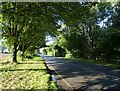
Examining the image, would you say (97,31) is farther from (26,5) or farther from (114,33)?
(26,5)

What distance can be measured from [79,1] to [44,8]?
5.88ft

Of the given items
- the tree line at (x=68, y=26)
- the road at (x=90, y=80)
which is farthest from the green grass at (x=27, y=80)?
the tree line at (x=68, y=26)

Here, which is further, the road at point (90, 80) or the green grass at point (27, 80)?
the road at point (90, 80)

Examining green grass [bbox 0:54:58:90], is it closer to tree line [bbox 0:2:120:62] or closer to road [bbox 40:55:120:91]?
road [bbox 40:55:120:91]

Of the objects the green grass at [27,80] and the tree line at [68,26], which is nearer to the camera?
the green grass at [27,80]

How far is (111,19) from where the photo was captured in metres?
42.8

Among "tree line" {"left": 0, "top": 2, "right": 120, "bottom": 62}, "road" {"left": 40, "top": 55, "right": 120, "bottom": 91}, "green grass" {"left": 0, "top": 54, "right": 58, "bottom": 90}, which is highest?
"tree line" {"left": 0, "top": 2, "right": 120, "bottom": 62}

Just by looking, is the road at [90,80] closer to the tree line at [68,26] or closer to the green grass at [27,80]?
the green grass at [27,80]

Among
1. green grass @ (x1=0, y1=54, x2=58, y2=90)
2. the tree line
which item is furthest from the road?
the tree line

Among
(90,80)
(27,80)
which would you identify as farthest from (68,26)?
(27,80)

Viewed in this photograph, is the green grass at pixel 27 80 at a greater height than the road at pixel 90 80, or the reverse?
the green grass at pixel 27 80

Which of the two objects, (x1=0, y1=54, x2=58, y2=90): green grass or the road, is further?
the road

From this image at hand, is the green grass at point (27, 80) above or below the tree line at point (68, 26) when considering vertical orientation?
below

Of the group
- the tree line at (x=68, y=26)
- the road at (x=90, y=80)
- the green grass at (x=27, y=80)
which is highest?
the tree line at (x=68, y=26)
